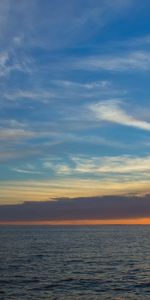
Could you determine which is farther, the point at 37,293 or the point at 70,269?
the point at 70,269

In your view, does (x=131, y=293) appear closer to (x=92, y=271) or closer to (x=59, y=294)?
(x=59, y=294)

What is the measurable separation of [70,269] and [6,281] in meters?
13.3

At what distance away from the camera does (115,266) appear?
209ft

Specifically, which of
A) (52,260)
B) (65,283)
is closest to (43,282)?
(65,283)

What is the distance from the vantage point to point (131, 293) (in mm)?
42062

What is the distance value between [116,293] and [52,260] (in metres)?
33.0

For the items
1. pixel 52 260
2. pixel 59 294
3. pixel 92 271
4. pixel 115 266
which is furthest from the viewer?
pixel 52 260

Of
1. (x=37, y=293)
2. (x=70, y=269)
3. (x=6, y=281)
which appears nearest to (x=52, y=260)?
(x=70, y=269)

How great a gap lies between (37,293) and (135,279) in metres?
14.8

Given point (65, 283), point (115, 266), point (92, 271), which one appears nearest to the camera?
point (65, 283)

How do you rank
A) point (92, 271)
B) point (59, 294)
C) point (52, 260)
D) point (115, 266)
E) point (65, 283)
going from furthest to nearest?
point (52, 260) → point (115, 266) → point (92, 271) → point (65, 283) → point (59, 294)

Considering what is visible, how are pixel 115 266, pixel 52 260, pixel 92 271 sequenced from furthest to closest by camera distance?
1. pixel 52 260
2. pixel 115 266
3. pixel 92 271

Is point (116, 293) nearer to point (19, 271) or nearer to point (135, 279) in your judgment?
point (135, 279)

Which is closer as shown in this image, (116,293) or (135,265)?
(116,293)
